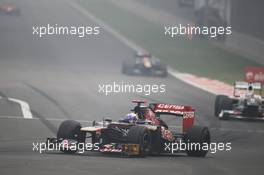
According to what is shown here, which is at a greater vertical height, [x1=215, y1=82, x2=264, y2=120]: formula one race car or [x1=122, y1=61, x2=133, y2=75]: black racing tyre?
[x1=122, y1=61, x2=133, y2=75]: black racing tyre

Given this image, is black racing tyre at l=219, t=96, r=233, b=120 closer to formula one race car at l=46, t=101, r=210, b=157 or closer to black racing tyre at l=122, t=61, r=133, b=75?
black racing tyre at l=122, t=61, r=133, b=75

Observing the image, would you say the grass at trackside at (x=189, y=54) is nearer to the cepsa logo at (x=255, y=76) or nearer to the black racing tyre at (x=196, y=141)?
the cepsa logo at (x=255, y=76)

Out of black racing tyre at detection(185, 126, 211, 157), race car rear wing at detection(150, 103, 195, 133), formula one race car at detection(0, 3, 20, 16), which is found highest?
formula one race car at detection(0, 3, 20, 16)

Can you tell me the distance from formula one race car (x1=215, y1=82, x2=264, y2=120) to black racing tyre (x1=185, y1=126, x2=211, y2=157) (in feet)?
30.5

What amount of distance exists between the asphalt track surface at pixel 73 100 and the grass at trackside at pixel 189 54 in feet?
4.08

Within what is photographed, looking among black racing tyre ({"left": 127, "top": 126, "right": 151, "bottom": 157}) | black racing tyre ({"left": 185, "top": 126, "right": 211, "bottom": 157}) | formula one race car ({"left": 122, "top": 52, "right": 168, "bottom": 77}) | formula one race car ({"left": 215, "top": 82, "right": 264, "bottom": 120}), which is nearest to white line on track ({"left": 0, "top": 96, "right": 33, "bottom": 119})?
formula one race car ({"left": 122, "top": 52, "right": 168, "bottom": 77})

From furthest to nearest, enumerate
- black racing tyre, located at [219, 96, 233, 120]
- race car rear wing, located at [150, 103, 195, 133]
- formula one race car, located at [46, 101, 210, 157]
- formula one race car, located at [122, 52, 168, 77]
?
formula one race car, located at [122, 52, 168, 77] → black racing tyre, located at [219, 96, 233, 120] → race car rear wing, located at [150, 103, 195, 133] → formula one race car, located at [46, 101, 210, 157]

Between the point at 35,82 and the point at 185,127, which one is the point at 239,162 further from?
the point at 35,82

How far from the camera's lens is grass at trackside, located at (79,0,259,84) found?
3938 centimetres

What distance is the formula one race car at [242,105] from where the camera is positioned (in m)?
31.1

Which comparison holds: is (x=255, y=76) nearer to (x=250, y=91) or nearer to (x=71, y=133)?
(x=250, y=91)

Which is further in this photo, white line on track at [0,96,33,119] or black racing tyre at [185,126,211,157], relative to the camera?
white line on track at [0,96,33,119]

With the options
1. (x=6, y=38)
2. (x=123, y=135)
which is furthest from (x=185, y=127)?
(x=6, y=38)

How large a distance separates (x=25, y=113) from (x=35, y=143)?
5804 millimetres
